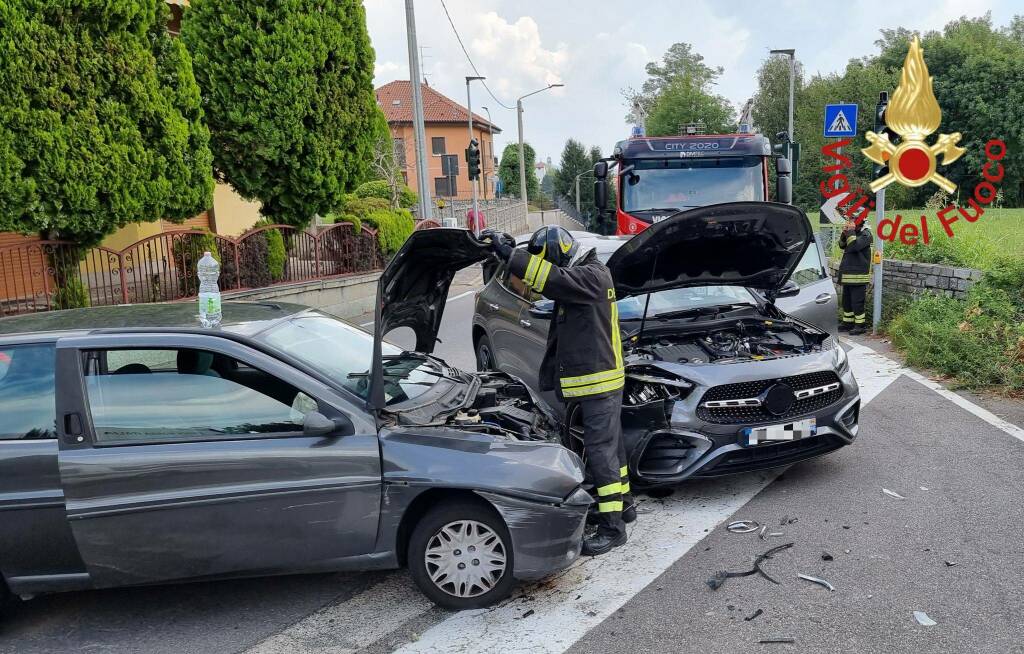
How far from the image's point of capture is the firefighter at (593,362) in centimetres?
411

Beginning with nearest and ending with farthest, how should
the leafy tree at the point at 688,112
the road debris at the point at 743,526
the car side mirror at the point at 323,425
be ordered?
the car side mirror at the point at 323,425, the road debris at the point at 743,526, the leafy tree at the point at 688,112

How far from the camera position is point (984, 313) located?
8.68m

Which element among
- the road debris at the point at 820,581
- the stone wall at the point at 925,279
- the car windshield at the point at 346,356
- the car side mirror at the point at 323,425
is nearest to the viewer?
the car side mirror at the point at 323,425

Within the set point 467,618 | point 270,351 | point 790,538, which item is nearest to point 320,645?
point 467,618

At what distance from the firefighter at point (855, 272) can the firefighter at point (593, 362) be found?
752 centimetres

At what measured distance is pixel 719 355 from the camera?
16.5 feet

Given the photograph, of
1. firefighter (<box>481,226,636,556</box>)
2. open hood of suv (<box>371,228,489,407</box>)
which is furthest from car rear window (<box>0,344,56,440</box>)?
firefighter (<box>481,226,636,556</box>)

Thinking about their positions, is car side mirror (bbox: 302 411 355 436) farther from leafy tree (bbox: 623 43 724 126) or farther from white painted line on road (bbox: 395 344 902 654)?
leafy tree (bbox: 623 43 724 126)

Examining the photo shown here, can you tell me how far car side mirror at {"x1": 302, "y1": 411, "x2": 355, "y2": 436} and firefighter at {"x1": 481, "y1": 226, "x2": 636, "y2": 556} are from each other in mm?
1230

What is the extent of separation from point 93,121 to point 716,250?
8.58 m

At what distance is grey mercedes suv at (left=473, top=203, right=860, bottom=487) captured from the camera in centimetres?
460

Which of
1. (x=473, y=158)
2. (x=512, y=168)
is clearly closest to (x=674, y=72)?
(x=512, y=168)

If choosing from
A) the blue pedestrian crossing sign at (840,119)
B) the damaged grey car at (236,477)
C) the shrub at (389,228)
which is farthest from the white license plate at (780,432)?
the shrub at (389,228)

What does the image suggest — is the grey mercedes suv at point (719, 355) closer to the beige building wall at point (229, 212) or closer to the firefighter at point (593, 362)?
the firefighter at point (593, 362)
